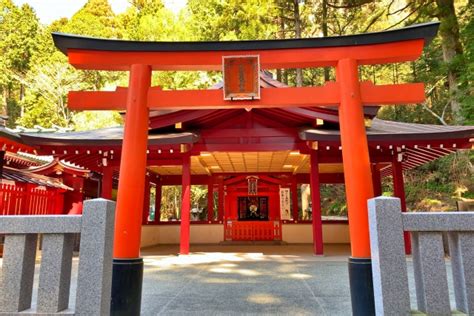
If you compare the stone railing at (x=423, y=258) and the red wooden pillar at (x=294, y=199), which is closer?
the stone railing at (x=423, y=258)

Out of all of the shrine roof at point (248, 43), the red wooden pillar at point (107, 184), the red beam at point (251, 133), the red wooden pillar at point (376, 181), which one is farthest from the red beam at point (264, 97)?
the red wooden pillar at point (376, 181)

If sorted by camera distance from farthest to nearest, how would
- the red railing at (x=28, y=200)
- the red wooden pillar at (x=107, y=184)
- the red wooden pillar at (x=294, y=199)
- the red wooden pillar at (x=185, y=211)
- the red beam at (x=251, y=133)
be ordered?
the red wooden pillar at (x=294, y=199)
the red wooden pillar at (x=107, y=184)
the red railing at (x=28, y=200)
the red beam at (x=251, y=133)
the red wooden pillar at (x=185, y=211)

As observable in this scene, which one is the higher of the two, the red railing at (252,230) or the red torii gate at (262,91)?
the red torii gate at (262,91)

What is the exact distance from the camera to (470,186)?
15836mm

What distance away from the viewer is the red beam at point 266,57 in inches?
194

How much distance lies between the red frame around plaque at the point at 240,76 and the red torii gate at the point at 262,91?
9cm

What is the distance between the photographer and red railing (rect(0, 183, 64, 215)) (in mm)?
10137

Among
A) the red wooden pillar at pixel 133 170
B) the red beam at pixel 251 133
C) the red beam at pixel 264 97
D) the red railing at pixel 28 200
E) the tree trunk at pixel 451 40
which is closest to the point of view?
the red wooden pillar at pixel 133 170

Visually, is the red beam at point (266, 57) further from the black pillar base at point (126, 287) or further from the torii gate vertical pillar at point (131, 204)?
the black pillar base at point (126, 287)

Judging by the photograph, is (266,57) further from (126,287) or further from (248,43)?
(126,287)

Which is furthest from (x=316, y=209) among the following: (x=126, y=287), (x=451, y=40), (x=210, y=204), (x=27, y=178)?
(x=451, y=40)

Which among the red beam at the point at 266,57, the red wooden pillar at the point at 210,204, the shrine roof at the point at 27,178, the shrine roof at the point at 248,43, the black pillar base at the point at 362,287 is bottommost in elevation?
the black pillar base at the point at 362,287

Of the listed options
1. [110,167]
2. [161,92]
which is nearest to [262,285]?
[161,92]

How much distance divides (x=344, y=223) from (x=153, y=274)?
31.3 feet
